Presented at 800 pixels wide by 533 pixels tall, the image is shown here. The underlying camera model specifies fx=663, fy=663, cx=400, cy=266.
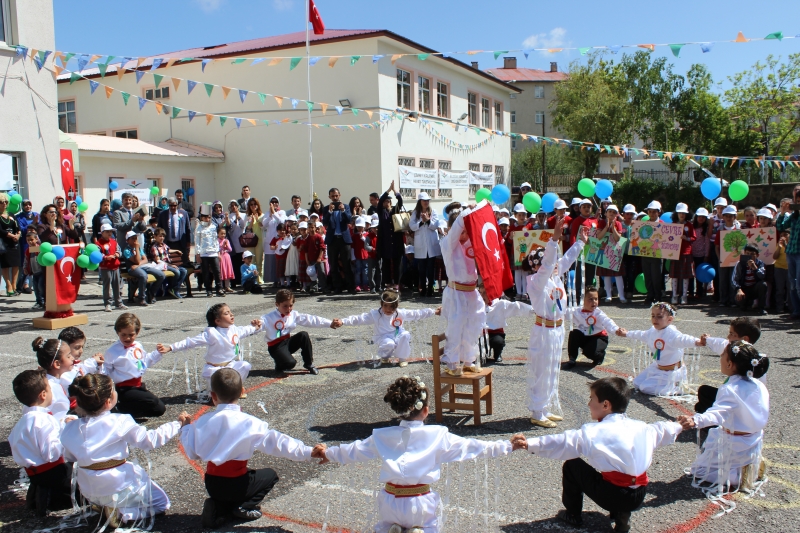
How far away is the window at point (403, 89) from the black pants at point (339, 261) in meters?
13.2

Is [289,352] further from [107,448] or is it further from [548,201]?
[548,201]

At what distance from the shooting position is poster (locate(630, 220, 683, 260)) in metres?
12.1

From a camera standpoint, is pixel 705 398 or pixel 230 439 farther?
pixel 705 398

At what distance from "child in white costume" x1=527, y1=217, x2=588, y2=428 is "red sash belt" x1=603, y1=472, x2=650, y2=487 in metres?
1.90

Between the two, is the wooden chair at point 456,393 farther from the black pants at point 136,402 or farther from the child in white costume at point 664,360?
the black pants at point 136,402

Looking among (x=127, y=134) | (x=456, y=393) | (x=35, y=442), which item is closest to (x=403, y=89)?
(x=127, y=134)

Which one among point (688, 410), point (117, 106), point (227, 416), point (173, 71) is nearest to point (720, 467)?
point (688, 410)

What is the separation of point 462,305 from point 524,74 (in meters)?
69.0

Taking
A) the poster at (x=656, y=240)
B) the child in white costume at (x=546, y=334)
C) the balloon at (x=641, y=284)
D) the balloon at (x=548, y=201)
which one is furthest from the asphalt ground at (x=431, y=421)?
the balloon at (x=548, y=201)

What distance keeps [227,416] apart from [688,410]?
4403 millimetres

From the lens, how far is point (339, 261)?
13883mm

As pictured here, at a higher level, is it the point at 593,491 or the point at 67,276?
the point at 67,276

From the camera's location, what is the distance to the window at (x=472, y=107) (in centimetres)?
3216

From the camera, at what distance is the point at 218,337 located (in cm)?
679
